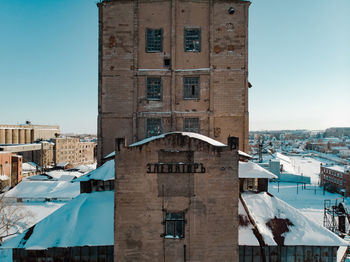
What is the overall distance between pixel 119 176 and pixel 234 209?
4539 millimetres

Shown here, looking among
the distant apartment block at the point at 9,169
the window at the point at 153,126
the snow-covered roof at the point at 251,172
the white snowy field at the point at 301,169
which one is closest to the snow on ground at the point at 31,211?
the distant apartment block at the point at 9,169

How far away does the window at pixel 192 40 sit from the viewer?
13.4 meters

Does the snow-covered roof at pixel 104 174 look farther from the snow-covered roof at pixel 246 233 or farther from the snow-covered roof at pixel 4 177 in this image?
the snow-covered roof at pixel 4 177

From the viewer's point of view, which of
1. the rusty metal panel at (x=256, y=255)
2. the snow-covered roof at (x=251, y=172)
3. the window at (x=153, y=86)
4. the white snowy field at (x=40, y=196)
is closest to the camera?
the rusty metal panel at (x=256, y=255)

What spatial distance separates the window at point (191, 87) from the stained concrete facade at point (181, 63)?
0.27 meters

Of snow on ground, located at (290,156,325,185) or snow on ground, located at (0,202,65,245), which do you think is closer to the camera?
snow on ground, located at (0,202,65,245)

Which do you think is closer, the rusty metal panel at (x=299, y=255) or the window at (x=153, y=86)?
the rusty metal panel at (x=299, y=255)

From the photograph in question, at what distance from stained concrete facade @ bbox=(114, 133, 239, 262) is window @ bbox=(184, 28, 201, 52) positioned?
798 centimetres

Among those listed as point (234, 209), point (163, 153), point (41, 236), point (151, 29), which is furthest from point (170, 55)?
point (41, 236)

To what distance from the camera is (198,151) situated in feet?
25.7

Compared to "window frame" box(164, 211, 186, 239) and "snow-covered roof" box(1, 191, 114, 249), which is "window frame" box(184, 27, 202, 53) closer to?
"window frame" box(164, 211, 186, 239)

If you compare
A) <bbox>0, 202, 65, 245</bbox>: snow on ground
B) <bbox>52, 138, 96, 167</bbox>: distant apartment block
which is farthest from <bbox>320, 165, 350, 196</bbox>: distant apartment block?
<bbox>52, 138, 96, 167</bbox>: distant apartment block

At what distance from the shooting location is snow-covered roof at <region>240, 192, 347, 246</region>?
345 inches

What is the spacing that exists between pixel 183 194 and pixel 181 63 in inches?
346
